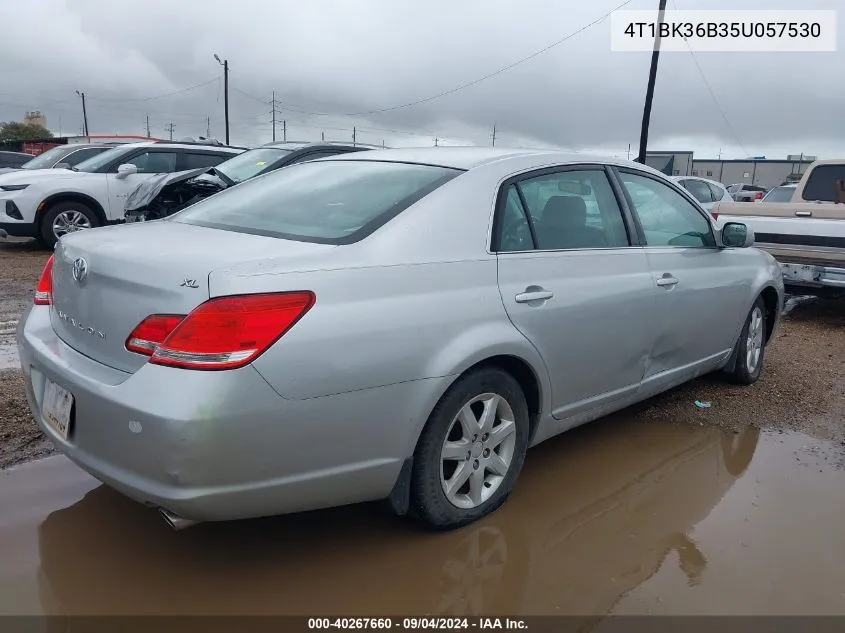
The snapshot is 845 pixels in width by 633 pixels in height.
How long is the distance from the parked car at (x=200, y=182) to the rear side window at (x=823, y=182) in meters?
5.86

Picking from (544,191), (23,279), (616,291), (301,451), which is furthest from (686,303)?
(23,279)

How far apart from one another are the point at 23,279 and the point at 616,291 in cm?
703

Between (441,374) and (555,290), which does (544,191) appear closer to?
(555,290)

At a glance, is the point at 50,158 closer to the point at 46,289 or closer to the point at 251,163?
the point at 251,163

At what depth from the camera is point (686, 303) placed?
3.96 m

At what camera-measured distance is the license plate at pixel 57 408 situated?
8.20 feet

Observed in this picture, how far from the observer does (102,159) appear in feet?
33.8

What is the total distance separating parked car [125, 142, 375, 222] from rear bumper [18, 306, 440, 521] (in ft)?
18.2

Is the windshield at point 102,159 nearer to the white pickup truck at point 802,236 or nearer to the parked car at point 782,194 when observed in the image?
the white pickup truck at point 802,236

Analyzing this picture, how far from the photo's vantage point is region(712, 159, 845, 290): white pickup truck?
674cm

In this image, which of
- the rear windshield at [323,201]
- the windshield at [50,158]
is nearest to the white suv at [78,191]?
the windshield at [50,158]

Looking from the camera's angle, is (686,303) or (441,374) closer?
(441,374)

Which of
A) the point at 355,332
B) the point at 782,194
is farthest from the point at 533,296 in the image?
the point at 782,194

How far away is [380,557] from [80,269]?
1.57 metres
